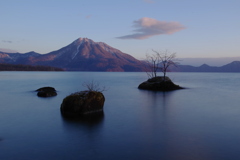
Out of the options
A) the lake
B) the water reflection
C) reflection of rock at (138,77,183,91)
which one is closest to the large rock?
the water reflection

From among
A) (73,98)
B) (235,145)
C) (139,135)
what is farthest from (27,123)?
(235,145)

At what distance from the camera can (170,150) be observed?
1080 cm

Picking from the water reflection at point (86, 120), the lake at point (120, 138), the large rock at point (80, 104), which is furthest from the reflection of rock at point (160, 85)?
the water reflection at point (86, 120)

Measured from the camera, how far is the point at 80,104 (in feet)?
63.6

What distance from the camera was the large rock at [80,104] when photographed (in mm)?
19406

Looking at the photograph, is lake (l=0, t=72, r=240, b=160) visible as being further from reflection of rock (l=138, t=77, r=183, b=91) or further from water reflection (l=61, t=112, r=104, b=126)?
reflection of rock (l=138, t=77, r=183, b=91)

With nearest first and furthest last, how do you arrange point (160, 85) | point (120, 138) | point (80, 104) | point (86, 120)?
1. point (120, 138)
2. point (86, 120)
3. point (80, 104)
4. point (160, 85)

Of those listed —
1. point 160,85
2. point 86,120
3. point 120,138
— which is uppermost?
point 160,85

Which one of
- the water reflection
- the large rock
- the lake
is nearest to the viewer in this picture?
the lake

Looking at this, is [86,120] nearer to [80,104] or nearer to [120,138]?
[80,104]

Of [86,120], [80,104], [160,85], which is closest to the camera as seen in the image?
[86,120]

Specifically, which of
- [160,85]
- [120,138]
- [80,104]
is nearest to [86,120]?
[80,104]

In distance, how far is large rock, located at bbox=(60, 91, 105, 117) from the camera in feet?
63.7

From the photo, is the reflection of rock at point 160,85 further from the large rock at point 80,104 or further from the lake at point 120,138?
the large rock at point 80,104
